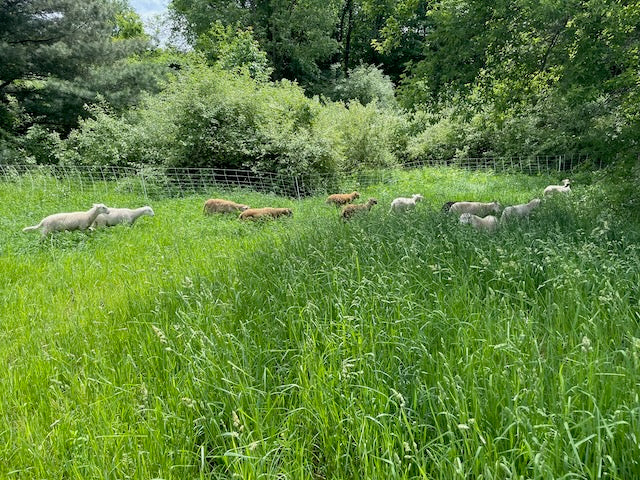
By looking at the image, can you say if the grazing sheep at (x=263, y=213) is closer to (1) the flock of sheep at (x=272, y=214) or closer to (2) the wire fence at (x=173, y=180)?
(1) the flock of sheep at (x=272, y=214)

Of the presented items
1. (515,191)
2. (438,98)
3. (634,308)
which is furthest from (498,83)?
(634,308)

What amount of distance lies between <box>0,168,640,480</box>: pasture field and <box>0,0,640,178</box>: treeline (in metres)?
2.80

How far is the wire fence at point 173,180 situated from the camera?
11.1m

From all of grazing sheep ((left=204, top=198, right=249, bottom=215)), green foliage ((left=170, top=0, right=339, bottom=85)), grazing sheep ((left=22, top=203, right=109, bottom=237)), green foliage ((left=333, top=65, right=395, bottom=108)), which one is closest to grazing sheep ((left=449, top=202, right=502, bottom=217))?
grazing sheep ((left=204, top=198, right=249, bottom=215))

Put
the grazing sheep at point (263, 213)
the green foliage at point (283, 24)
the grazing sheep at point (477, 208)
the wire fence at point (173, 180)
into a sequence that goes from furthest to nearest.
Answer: the green foliage at point (283, 24) → the wire fence at point (173, 180) → the grazing sheep at point (263, 213) → the grazing sheep at point (477, 208)

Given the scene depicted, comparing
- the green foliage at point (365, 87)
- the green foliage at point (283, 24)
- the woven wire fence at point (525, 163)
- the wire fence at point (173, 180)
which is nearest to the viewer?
the wire fence at point (173, 180)

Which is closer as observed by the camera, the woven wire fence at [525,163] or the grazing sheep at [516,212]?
the grazing sheep at [516,212]

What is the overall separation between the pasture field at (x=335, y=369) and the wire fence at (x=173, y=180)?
7.29 meters

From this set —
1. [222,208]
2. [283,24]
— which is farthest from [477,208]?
[283,24]

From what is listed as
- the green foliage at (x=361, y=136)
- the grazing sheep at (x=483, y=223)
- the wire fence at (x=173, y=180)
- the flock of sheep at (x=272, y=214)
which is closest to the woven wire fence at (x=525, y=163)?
the wire fence at (x=173, y=180)

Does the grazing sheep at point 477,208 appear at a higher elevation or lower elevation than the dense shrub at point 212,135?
lower

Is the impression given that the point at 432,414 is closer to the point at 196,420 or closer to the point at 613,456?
the point at 613,456

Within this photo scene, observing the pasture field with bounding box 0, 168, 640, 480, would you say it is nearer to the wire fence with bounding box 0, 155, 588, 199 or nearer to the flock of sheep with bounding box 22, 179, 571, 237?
the flock of sheep with bounding box 22, 179, 571, 237

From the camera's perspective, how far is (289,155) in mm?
13055
